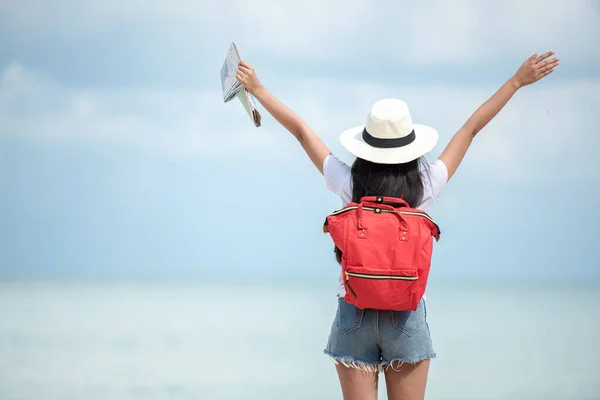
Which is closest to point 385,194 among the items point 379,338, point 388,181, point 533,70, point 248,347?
point 388,181

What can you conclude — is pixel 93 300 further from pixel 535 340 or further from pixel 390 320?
pixel 390 320

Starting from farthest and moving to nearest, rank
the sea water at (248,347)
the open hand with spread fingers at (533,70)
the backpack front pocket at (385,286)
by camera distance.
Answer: the sea water at (248,347) < the open hand with spread fingers at (533,70) < the backpack front pocket at (385,286)

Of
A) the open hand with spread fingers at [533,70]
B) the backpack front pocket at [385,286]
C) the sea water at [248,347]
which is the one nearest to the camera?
the backpack front pocket at [385,286]

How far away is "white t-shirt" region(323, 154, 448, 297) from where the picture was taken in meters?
1.93

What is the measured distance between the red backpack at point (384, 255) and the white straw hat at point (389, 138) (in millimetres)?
123

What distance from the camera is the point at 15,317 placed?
6.22 m

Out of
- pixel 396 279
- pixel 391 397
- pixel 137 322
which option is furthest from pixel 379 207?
pixel 137 322

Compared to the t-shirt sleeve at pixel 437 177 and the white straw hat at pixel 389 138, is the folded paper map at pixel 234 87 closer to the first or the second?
the white straw hat at pixel 389 138

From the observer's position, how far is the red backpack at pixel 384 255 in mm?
1780

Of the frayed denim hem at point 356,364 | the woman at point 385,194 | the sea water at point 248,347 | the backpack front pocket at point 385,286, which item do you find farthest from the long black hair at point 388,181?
Answer: the sea water at point 248,347

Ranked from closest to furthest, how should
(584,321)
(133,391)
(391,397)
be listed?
1. (391,397)
2. (133,391)
3. (584,321)

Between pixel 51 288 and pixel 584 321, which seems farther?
pixel 51 288

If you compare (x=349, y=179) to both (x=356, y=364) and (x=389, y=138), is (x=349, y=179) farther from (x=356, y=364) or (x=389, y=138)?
(x=356, y=364)

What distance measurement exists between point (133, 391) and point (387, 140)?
2378 mm
